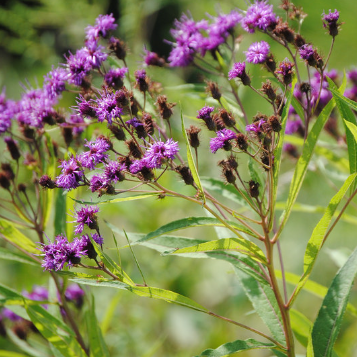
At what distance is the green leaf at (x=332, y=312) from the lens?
3.27ft

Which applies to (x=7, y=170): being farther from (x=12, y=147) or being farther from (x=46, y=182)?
(x=46, y=182)

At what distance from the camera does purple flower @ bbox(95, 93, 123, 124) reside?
0.99 meters

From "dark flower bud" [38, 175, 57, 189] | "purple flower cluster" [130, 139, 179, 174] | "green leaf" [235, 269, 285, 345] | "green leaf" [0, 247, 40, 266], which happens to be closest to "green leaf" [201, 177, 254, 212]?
"green leaf" [235, 269, 285, 345]

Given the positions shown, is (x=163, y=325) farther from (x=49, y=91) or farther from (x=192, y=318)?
(x=49, y=91)

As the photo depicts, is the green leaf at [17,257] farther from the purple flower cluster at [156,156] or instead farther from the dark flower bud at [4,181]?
the purple flower cluster at [156,156]

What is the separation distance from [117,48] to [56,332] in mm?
746

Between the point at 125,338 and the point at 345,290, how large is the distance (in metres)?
1.28

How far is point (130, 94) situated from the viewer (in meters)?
1.04

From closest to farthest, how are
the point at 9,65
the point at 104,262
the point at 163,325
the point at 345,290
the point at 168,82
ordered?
the point at 104,262 < the point at 345,290 < the point at 163,325 < the point at 168,82 < the point at 9,65

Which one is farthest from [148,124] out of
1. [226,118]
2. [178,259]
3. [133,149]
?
[178,259]

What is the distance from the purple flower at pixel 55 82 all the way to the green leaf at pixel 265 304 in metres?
0.67

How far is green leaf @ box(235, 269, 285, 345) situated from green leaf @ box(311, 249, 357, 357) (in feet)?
0.25

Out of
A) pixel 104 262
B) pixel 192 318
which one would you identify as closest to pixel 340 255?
pixel 104 262

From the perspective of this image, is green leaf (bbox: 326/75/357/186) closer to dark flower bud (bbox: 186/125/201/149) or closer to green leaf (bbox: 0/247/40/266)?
dark flower bud (bbox: 186/125/201/149)
